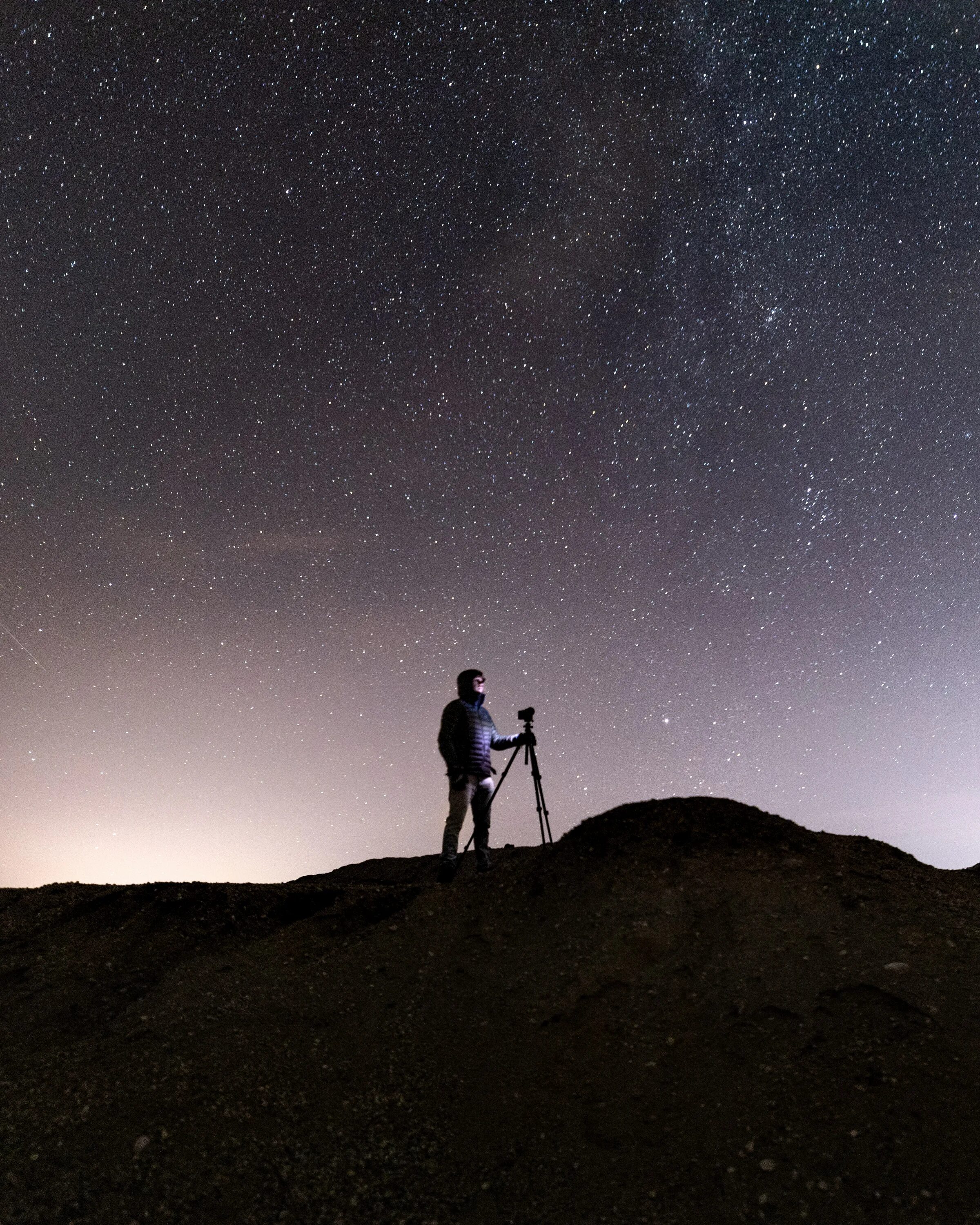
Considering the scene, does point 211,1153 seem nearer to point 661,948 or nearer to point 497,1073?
point 497,1073

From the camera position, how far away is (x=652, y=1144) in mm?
5016

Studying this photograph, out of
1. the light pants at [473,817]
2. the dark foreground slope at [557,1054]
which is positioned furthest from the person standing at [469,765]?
the dark foreground slope at [557,1054]

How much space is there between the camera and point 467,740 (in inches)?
418

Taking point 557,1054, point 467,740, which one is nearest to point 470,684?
point 467,740

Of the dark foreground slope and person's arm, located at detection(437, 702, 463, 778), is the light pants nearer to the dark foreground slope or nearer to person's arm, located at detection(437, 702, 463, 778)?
person's arm, located at detection(437, 702, 463, 778)

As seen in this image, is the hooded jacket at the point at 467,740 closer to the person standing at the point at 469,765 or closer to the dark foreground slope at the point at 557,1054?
the person standing at the point at 469,765

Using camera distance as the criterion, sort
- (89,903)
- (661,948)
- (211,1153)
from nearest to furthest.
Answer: (211,1153) < (661,948) < (89,903)

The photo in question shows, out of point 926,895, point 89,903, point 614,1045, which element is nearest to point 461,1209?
point 614,1045

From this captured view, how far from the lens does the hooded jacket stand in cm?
1055

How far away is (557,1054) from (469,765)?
480 centimetres

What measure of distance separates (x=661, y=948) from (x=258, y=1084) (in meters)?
3.68

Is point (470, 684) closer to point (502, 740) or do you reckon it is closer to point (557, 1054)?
point (502, 740)

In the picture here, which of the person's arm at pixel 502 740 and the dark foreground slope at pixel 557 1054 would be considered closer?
the dark foreground slope at pixel 557 1054

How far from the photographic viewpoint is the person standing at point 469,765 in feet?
34.0
